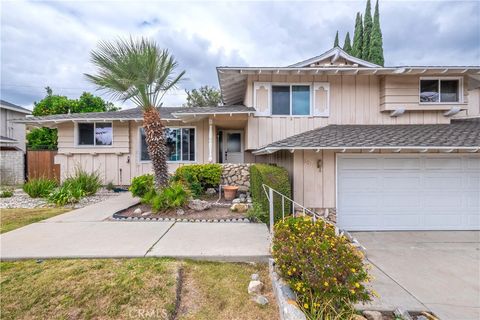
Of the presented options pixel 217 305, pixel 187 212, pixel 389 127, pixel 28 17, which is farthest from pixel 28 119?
pixel 389 127

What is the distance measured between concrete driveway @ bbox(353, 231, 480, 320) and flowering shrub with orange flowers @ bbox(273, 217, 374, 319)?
1045 mm

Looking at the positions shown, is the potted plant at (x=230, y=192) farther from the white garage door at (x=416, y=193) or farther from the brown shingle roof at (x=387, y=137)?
the white garage door at (x=416, y=193)

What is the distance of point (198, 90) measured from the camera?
26.6 m

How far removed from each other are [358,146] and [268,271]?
4.21 meters

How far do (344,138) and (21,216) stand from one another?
948 centimetres

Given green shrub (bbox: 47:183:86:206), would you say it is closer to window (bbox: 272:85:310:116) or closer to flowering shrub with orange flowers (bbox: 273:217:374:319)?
window (bbox: 272:85:310:116)

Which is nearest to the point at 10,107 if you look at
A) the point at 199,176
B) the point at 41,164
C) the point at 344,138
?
the point at 41,164

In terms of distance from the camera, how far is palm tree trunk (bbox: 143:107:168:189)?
6.48 meters

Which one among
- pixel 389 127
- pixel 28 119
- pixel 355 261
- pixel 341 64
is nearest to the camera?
pixel 355 261

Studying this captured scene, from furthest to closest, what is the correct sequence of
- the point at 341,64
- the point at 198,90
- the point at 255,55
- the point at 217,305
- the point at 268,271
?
the point at 198,90, the point at 255,55, the point at 341,64, the point at 268,271, the point at 217,305

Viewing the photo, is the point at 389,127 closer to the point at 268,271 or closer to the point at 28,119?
the point at 268,271

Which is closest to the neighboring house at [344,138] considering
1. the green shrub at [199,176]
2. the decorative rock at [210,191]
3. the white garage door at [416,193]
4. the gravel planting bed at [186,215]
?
the white garage door at [416,193]

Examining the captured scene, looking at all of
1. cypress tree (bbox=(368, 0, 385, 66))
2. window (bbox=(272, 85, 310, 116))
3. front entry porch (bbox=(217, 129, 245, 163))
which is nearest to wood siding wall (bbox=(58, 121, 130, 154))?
front entry porch (bbox=(217, 129, 245, 163))

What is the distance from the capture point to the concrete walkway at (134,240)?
3.57 metres
